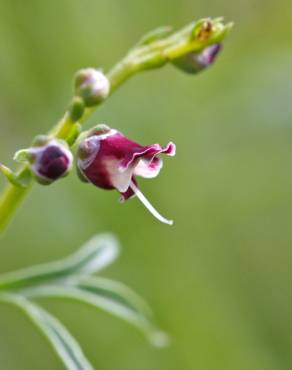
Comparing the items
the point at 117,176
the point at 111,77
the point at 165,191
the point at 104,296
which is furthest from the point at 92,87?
the point at 165,191

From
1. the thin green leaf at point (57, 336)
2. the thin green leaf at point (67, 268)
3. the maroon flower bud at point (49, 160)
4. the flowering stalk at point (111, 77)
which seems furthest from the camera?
the thin green leaf at point (67, 268)

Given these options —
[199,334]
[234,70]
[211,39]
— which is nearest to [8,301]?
[211,39]

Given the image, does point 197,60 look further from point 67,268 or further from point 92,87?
point 67,268

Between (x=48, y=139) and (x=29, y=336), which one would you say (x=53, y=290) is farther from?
(x=29, y=336)

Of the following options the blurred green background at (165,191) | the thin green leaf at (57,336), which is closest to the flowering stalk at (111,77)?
the thin green leaf at (57,336)

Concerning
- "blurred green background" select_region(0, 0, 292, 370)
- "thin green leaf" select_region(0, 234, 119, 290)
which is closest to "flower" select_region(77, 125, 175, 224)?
"thin green leaf" select_region(0, 234, 119, 290)

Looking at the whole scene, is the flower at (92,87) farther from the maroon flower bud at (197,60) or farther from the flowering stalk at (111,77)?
the maroon flower bud at (197,60)
